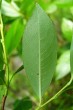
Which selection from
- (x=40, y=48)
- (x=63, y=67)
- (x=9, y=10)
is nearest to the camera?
(x=40, y=48)

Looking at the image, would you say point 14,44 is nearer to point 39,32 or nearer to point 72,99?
point 72,99

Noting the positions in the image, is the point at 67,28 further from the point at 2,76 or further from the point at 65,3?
the point at 2,76

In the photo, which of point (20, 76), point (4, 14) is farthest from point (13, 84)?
point (4, 14)

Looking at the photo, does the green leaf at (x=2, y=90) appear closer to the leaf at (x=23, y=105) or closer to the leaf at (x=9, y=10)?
the leaf at (x=23, y=105)

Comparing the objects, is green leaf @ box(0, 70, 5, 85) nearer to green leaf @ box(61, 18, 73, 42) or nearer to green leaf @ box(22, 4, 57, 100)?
green leaf @ box(22, 4, 57, 100)

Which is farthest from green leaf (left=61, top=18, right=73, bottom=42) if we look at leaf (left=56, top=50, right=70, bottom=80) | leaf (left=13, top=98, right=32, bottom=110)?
leaf (left=13, top=98, right=32, bottom=110)

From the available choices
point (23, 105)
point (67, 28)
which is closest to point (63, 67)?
point (67, 28)

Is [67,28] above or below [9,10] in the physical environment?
below
